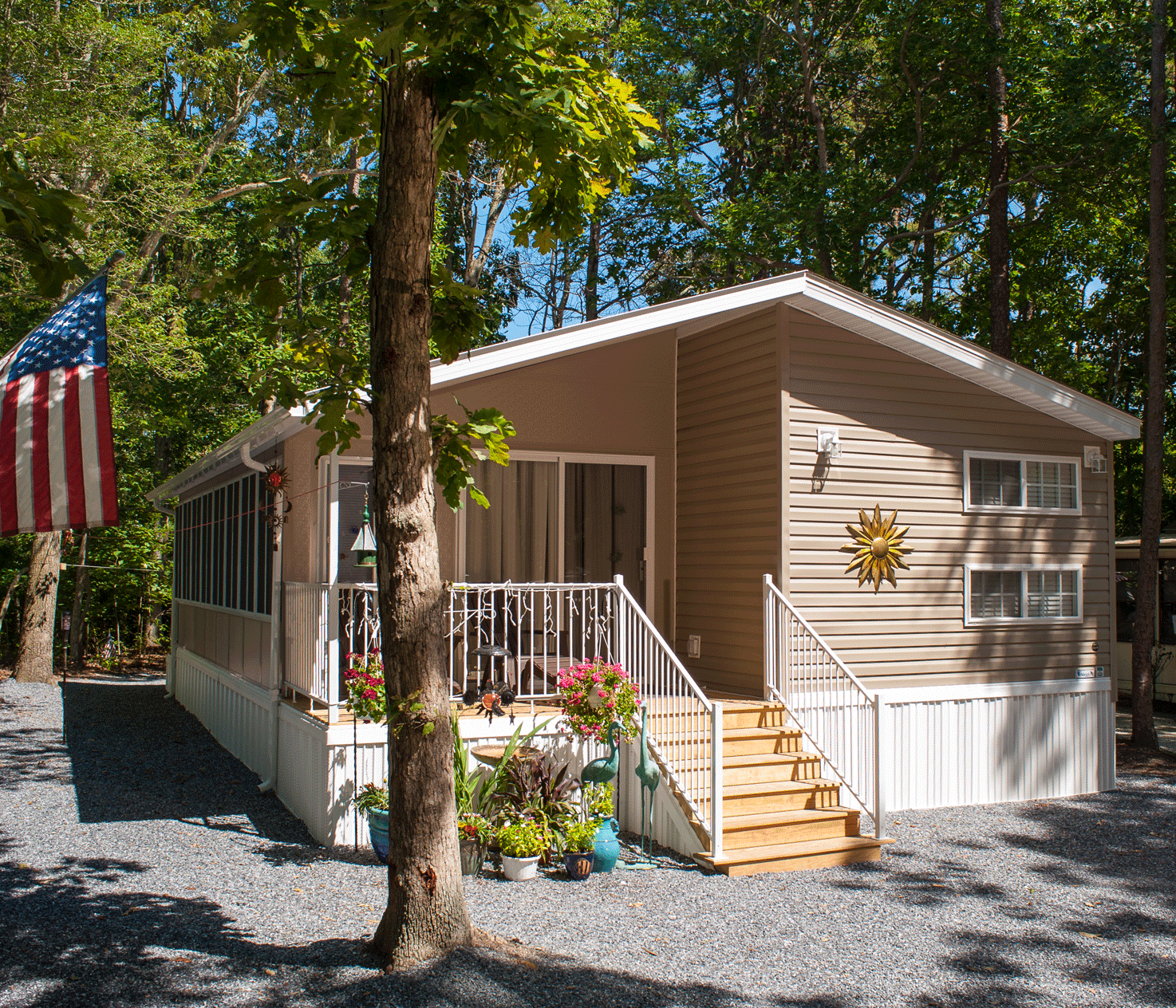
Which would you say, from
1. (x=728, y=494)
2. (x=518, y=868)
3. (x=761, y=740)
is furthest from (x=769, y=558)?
(x=518, y=868)

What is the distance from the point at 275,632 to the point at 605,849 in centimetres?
332

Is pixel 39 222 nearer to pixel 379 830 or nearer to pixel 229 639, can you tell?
pixel 379 830

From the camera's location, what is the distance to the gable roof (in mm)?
7293

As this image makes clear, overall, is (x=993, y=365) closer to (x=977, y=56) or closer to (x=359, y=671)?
(x=359, y=671)

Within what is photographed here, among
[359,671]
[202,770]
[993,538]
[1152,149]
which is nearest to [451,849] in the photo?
[359,671]

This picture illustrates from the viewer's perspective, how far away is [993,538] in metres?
9.05

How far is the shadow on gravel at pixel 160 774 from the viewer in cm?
749

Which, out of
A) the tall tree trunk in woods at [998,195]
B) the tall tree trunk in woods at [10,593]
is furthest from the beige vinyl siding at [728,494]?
the tall tree trunk in woods at [10,593]

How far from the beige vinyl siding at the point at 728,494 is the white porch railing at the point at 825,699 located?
0.18 metres

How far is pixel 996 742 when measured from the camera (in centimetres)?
894

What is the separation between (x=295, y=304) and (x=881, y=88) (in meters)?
11.8

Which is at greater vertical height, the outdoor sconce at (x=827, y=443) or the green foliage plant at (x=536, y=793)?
the outdoor sconce at (x=827, y=443)

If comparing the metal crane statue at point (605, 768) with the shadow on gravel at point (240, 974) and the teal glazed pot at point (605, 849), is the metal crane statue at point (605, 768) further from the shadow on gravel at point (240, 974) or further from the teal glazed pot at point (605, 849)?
the shadow on gravel at point (240, 974)

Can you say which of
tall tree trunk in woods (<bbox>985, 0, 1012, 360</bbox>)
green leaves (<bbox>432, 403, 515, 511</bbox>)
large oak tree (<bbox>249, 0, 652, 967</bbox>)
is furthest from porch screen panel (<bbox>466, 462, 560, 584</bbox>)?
tall tree trunk in woods (<bbox>985, 0, 1012, 360</bbox>)
